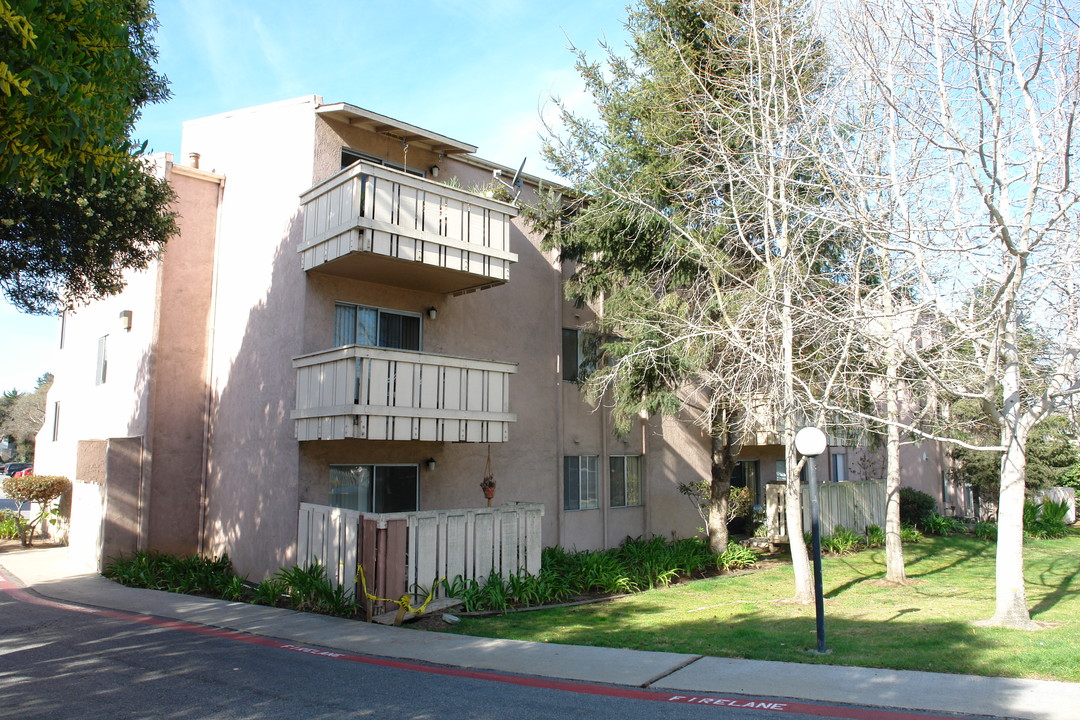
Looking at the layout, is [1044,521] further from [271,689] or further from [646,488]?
[271,689]

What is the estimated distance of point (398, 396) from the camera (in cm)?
1238

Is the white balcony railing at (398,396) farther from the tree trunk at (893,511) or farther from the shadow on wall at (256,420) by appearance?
the tree trunk at (893,511)

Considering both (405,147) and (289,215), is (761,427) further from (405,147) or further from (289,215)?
(289,215)

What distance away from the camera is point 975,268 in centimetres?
919

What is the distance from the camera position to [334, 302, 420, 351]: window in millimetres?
13766

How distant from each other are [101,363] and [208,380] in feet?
16.5

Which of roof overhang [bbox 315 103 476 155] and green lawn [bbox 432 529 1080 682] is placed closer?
green lawn [bbox 432 529 1080 682]

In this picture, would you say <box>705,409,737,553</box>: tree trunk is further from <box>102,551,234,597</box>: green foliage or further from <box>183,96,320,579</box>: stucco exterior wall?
<box>102,551,234,597</box>: green foliage

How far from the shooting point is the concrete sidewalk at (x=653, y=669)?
6477 millimetres

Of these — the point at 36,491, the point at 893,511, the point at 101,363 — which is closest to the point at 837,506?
the point at 893,511

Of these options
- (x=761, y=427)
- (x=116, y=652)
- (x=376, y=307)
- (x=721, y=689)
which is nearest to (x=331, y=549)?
(x=116, y=652)

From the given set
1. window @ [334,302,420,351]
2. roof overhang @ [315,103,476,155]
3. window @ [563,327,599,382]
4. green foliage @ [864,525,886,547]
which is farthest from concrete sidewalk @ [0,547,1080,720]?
green foliage @ [864,525,886,547]

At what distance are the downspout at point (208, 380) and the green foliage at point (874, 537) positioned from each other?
16.7 meters

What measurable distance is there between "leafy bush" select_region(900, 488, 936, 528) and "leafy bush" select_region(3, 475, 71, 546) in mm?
24015
